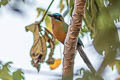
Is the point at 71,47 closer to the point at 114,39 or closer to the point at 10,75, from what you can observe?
the point at 10,75

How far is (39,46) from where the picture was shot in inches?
79.9

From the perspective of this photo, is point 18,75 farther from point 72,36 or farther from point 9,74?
point 72,36

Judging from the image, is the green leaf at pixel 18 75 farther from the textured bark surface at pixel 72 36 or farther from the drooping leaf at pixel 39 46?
the textured bark surface at pixel 72 36

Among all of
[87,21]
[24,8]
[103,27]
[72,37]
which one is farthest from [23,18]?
[87,21]

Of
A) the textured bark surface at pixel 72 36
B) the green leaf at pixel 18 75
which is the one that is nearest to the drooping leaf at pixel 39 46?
the green leaf at pixel 18 75

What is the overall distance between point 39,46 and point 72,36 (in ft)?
2.13

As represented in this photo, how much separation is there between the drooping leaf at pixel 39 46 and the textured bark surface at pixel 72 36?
0.51 meters

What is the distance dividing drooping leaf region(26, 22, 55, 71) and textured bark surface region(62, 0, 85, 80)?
1.67ft

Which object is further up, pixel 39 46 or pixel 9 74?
pixel 39 46

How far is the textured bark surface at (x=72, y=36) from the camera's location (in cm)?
128

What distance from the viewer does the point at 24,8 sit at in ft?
1.74

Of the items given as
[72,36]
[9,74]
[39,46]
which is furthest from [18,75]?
[72,36]

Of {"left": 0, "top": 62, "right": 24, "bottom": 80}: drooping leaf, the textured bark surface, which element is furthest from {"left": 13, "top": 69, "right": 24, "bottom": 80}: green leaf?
the textured bark surface

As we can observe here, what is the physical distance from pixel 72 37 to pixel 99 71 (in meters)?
1.02
